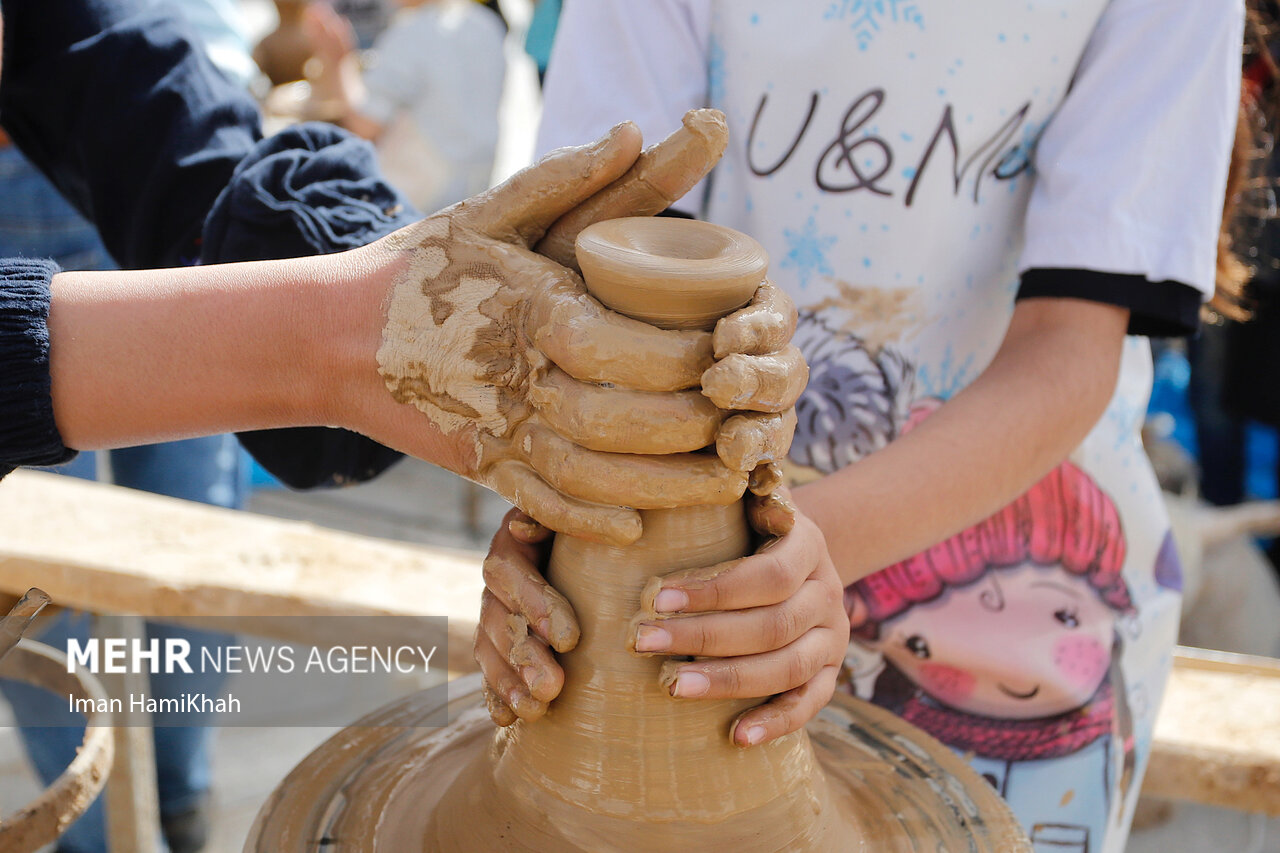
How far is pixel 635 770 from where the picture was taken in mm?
936

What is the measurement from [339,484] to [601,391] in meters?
0.72

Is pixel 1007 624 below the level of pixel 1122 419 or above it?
below

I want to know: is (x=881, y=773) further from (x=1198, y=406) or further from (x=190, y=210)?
(x=1198, y=406)

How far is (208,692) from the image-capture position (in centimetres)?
241

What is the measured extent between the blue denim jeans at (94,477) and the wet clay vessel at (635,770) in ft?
4.08

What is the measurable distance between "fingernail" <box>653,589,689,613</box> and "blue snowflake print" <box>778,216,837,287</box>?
2.14 feet

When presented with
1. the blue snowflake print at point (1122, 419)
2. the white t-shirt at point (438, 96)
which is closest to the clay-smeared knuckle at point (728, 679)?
the blue snowflake print at point (1122, 419)

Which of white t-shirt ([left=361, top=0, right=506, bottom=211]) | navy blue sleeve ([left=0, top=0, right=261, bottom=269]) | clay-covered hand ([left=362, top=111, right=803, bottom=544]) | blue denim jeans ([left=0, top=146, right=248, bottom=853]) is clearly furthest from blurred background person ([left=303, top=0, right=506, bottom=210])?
clay-covered hand ([left=362, top=111, right=803, bottom=544])

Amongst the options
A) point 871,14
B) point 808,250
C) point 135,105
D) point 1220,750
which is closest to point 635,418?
point 808,250

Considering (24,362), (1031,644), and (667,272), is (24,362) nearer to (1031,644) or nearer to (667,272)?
(667,272)

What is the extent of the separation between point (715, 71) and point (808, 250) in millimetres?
277

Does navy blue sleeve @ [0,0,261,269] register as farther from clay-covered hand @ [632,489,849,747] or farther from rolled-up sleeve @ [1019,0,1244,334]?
rolled-up sleeve @ [1019,0,1244,334]

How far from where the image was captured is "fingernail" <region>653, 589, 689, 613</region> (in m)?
0.89

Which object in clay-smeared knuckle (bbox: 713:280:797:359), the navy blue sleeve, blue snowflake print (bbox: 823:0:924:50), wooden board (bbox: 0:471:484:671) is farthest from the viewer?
wooden board (bbox: 0:471:484:671)
